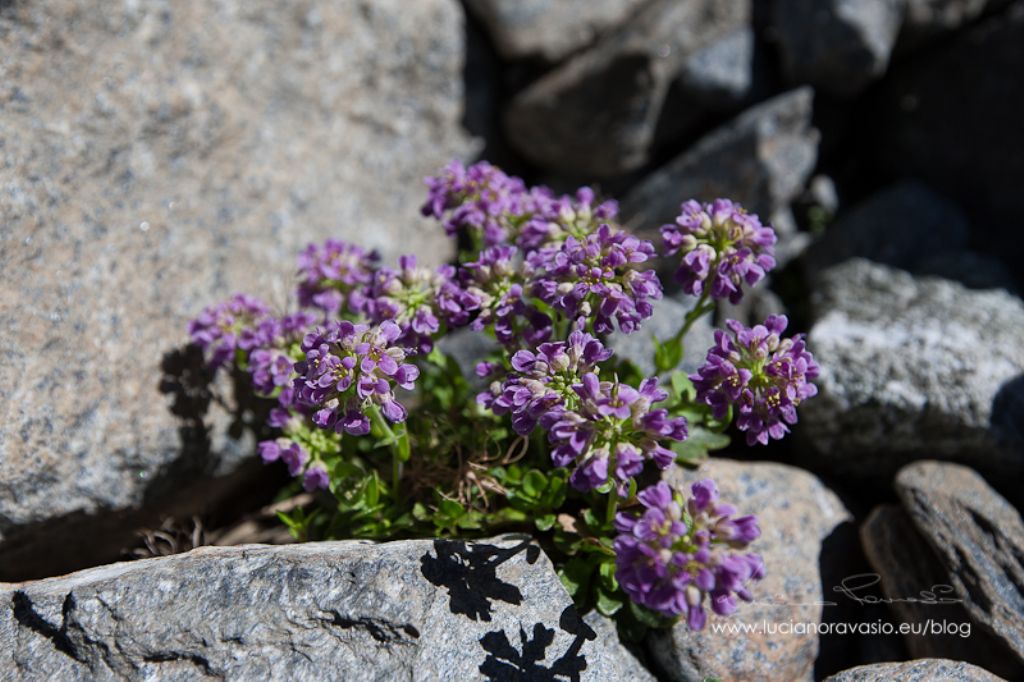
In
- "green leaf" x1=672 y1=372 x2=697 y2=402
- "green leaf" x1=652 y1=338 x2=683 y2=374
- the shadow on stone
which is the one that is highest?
"green leaf" x1=652 y1=338 x2=683 y2=374

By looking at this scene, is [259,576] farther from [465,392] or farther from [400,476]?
[465,392]

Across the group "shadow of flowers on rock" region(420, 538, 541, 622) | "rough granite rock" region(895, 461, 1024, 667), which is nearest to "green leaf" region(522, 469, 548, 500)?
"shadow of flowers on rock" region(420, 538, 541, 622)

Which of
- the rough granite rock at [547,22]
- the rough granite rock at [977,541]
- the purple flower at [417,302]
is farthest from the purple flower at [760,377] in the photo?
the rough granite rock at [547,22]

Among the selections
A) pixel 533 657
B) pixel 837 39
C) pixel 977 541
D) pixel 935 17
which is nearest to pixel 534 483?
pixel 533 657

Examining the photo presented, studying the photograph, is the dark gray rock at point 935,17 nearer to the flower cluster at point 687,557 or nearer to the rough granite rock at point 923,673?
the rough granite rock at point 923,673

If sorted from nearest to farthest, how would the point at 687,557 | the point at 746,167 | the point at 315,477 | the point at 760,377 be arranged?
the point at 687,557 → the point at 760,377 → the point at 315,477 → the point at 746,167

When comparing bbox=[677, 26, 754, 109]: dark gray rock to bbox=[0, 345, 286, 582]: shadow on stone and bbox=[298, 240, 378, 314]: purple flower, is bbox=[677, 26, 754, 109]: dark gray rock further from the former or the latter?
bbox=[0, 345, 286, 582]: shadow on stone

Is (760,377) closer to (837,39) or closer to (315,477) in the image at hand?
(315,477)
